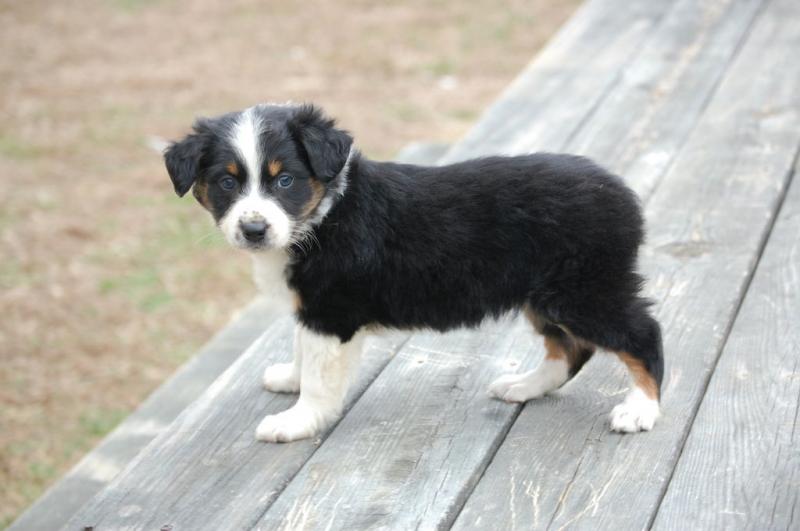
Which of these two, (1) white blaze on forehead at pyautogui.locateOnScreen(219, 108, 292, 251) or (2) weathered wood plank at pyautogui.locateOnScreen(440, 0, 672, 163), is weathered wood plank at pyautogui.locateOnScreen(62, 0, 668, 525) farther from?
(1) white blaze on forehead at pyautogui.locateOnScreen(219, 108, 292, 251)

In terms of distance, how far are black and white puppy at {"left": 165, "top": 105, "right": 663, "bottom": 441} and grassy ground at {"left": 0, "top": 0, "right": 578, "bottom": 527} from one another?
1.57ft

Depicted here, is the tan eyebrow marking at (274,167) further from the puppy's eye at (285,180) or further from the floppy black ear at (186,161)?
the floppy black ear at (186,161)

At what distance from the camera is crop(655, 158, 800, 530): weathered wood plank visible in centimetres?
318

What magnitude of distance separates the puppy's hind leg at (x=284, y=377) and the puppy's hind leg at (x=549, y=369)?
73cm

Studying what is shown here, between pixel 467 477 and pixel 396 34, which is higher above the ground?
pixel 467 477

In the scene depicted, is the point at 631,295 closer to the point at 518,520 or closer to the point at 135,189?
the point at 518,520

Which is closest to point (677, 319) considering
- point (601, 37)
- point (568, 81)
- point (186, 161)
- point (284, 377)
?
point (284, 377)

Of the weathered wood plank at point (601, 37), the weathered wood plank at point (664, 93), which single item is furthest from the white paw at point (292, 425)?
the weathered wood plank at point (601, 37)

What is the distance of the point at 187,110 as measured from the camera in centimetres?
1121

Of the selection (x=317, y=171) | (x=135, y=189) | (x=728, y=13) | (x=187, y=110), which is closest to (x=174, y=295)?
(x=135, y=189)

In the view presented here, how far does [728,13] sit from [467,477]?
5285 mm

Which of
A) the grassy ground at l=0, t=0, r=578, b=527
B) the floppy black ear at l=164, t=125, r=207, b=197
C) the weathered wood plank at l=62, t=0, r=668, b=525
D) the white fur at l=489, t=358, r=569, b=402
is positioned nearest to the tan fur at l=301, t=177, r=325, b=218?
the floppy black ear at l=164, t=125, r=207, b=197

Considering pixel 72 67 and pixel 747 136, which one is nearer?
pixel 747 136

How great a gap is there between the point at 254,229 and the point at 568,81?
383 centimetres
